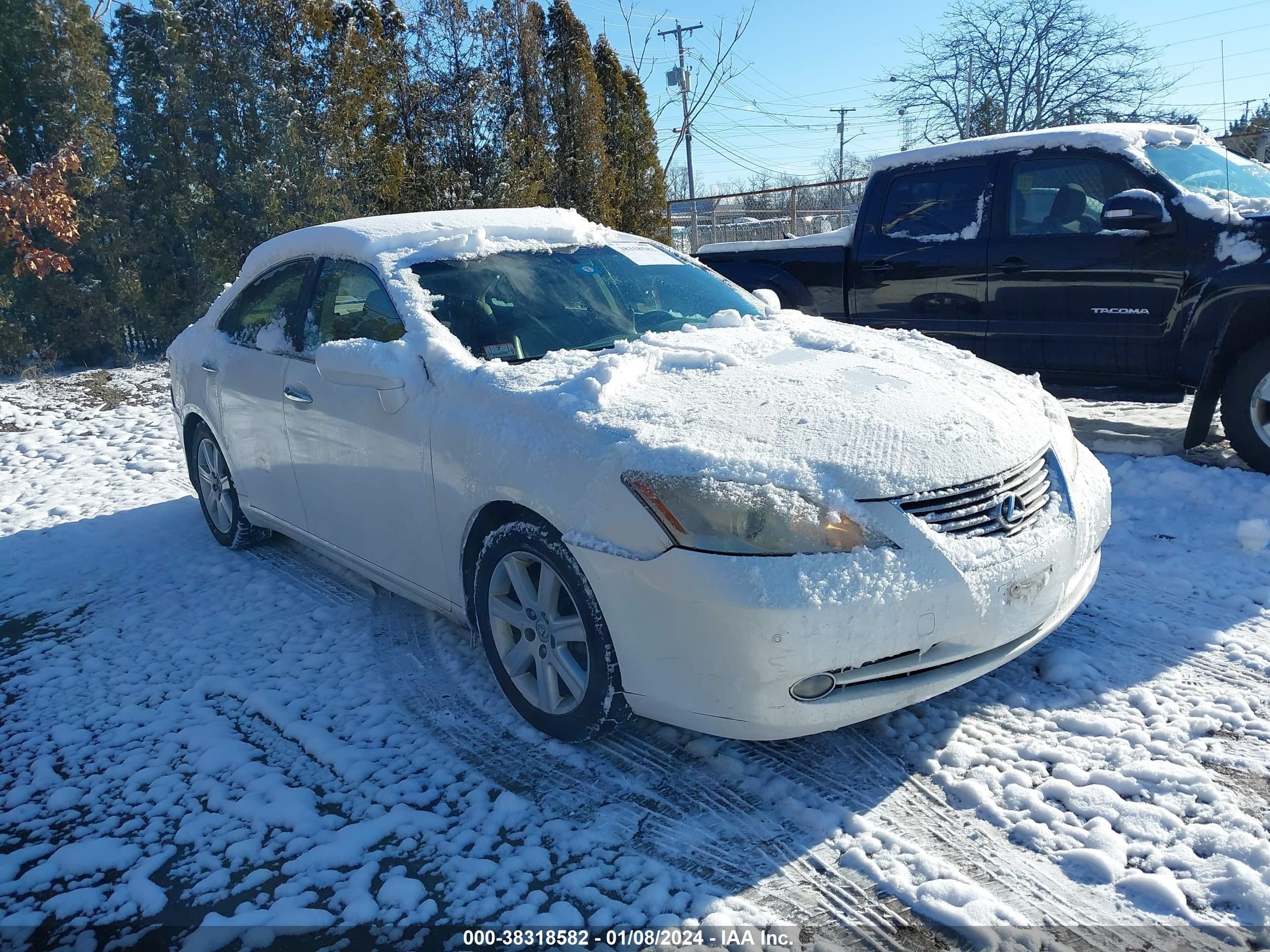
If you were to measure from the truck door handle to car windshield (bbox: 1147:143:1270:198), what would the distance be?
0.91 metres

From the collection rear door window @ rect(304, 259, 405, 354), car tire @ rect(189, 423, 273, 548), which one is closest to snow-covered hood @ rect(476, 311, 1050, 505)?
rear door window @ rect(304, 259, 405, 354)

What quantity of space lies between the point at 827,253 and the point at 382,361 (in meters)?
4.64

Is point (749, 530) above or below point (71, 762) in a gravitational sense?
above

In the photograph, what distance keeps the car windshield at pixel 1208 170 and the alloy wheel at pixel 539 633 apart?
193 inches

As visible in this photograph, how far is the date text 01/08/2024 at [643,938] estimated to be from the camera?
2275 mm

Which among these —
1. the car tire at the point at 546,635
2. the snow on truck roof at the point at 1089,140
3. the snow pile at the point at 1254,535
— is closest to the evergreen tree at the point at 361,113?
the snow on truck roof at the point at 1089,140

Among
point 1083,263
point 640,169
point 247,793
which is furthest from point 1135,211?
point 640,169

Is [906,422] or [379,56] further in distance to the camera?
[379,56]

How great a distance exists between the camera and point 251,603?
4637 mm

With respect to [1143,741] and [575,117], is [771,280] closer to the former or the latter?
[1143,741]

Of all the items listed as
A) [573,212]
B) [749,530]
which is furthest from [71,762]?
[573,212]

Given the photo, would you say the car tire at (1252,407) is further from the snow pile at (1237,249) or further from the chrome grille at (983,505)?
the chrome grille at (983,505)

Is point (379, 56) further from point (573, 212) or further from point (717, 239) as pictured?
point (717, 239)

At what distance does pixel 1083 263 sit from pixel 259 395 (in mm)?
4933
